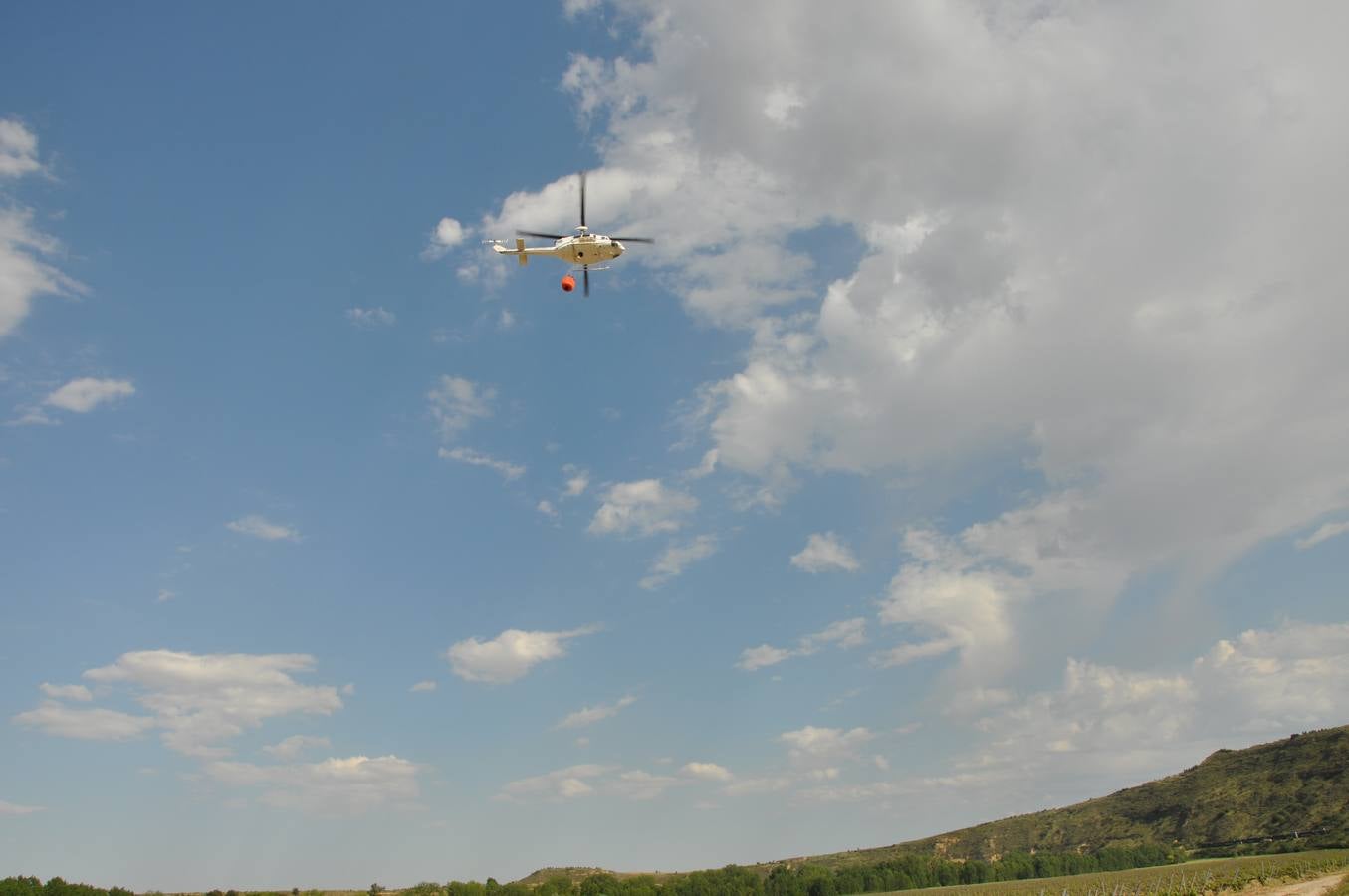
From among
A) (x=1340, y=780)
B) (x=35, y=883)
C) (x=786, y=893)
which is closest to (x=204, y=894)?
(x=35, y=883)

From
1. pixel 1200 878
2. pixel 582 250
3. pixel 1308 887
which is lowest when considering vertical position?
pixel 1200 878

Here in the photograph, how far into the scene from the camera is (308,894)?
197125 mm

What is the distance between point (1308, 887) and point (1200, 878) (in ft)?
115

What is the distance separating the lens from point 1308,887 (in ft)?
323

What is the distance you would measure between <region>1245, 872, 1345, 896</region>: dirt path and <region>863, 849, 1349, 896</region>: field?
3144 millimetres

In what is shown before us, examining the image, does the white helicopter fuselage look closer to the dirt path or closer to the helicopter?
the helicopter

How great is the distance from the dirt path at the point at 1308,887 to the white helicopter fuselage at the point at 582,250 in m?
92.9

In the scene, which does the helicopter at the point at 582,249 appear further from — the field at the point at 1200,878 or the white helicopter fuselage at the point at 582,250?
the field at the point at 1200,878

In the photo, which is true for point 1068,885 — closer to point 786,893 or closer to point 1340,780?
point 786,893

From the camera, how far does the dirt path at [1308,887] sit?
9269 cm

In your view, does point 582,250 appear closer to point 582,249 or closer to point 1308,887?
point 582,249

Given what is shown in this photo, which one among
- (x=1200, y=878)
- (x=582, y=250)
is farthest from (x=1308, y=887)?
(x=582, y=250)

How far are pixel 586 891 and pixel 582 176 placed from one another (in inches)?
6292

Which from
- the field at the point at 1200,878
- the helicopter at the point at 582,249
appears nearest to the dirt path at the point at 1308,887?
the field at the point at 1200,878
